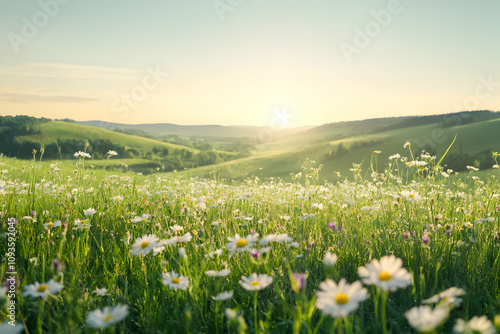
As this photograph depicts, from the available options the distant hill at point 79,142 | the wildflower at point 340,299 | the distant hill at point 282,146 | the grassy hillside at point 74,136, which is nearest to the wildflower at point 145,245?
the wildflower at point 340,299

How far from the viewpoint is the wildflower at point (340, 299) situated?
96cm

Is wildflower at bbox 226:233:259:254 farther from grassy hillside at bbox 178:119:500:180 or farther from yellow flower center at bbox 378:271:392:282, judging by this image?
grassy hillside at bbox 178:119:500:180

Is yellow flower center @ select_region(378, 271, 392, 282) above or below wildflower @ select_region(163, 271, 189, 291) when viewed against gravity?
above

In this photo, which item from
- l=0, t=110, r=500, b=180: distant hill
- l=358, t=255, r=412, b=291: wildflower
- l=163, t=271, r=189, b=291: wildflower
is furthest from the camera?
l=0, t=110, r=500, b=180: distant hill

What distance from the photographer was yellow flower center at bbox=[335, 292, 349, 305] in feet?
3.40

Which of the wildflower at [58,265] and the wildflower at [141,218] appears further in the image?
the wildflower at [141,218]

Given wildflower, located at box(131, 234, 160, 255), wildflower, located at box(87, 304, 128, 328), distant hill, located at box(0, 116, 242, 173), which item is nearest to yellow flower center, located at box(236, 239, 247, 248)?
wildflower, located at box(131, 234, 160, 255)

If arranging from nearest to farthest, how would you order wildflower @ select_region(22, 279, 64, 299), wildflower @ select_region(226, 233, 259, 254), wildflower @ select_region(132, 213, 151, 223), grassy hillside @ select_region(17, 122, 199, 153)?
wildflower @ select_region(22, 279, 64, 299), wildflower @ select_region(226, 233, 259, 254), wildflower @ select_region(132, 213, 151, 223), grassy hillside @ select_region(17, 122, 199, 153)

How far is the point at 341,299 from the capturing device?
3.43ft

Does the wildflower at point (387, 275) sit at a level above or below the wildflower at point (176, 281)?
above

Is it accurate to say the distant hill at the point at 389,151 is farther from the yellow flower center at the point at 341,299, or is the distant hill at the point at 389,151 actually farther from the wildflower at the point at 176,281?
the yellow flower center at the point at 341,299

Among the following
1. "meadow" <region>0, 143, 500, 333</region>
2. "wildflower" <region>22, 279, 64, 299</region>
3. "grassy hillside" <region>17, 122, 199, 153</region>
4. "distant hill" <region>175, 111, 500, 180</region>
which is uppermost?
"grassy hillside" <region>17, 122, 199, 153</region>

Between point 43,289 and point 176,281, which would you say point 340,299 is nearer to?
point 176,281

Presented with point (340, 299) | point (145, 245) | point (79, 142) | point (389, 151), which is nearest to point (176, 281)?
point (145, 245)
